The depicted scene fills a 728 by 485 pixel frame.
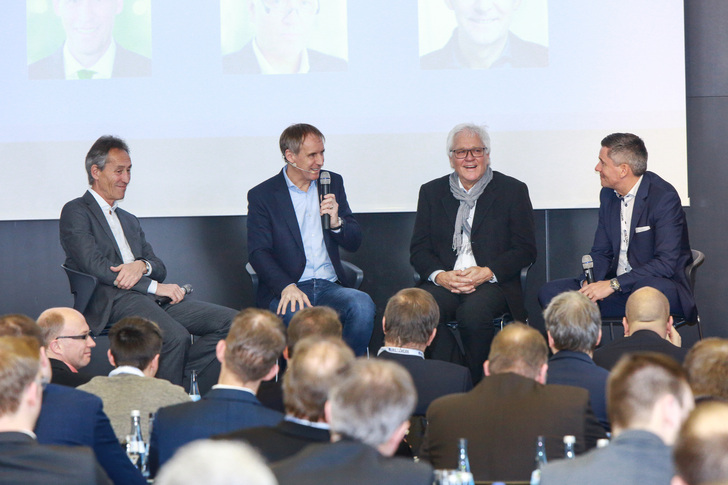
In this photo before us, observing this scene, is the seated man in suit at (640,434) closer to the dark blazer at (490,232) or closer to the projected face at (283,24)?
the dark blazer at (490,232)

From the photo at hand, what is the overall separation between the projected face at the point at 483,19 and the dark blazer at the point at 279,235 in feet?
4.71

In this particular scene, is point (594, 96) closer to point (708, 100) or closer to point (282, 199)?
point (708, 100)

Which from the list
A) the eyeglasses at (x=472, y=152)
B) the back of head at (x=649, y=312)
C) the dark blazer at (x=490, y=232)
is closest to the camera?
the back of head at (x=649, y=312)

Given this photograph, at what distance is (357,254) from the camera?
577 centimetres

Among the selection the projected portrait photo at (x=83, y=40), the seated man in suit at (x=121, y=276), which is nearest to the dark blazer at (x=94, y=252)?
the seated man in suit at (x=121, y=276)

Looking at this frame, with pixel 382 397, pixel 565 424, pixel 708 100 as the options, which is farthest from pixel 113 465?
pixel 708 100

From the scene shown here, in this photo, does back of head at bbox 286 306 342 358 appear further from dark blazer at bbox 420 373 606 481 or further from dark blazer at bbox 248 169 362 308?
dark blazer at bbox 248 169 362 308

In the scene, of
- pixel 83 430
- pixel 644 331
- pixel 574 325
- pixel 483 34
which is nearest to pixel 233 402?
pixel 83 430

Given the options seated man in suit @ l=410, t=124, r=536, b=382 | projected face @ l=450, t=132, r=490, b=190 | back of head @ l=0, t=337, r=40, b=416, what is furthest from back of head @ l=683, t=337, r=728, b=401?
projected face @ l=450, t=132, r=490, b=190

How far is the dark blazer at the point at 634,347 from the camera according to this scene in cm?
331

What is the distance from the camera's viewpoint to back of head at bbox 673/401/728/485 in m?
1.37

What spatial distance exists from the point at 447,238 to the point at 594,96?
1355 mm

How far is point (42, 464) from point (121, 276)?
9.38 ft

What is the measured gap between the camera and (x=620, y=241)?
4.75 metres
